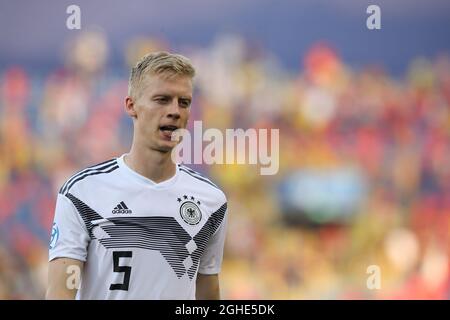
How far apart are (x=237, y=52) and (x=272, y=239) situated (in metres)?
1.31

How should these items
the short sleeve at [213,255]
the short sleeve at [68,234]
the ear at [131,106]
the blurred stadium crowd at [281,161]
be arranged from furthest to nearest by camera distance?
the blurred stadium crowd at [281,161] < the short sleeve at [213,255] < the ear at [131,106] < the short sleeve at [68,234]

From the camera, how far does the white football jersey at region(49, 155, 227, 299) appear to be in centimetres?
248

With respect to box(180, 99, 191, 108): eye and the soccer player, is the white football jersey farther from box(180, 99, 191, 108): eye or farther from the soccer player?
box(180, 99, 191, 108): eye

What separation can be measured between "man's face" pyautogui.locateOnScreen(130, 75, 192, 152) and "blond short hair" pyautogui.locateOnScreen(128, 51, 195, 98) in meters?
0.02

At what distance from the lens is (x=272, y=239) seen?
4.75 meters

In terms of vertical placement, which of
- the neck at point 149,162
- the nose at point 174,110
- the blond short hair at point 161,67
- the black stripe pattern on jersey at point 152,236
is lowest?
the black stripe pattern on jersey at point 152,236

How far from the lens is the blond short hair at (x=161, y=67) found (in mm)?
2629

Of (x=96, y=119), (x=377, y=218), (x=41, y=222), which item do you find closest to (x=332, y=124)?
(x=377, y=218)

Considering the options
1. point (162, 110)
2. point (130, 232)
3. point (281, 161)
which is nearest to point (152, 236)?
point (130, 232)

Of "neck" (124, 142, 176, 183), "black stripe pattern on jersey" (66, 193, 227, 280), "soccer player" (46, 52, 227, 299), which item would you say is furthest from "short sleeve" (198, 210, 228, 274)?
"neck" (124, 142, 176, 183)

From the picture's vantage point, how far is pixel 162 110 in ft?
8.66

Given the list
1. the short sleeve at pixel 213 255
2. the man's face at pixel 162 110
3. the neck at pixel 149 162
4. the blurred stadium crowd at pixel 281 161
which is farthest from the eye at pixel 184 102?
the blurred stadium crowd at pixel 281 161

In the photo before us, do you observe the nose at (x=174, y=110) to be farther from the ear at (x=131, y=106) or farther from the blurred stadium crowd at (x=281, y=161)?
the blurred stadium crowd at (x=281, y=161)
